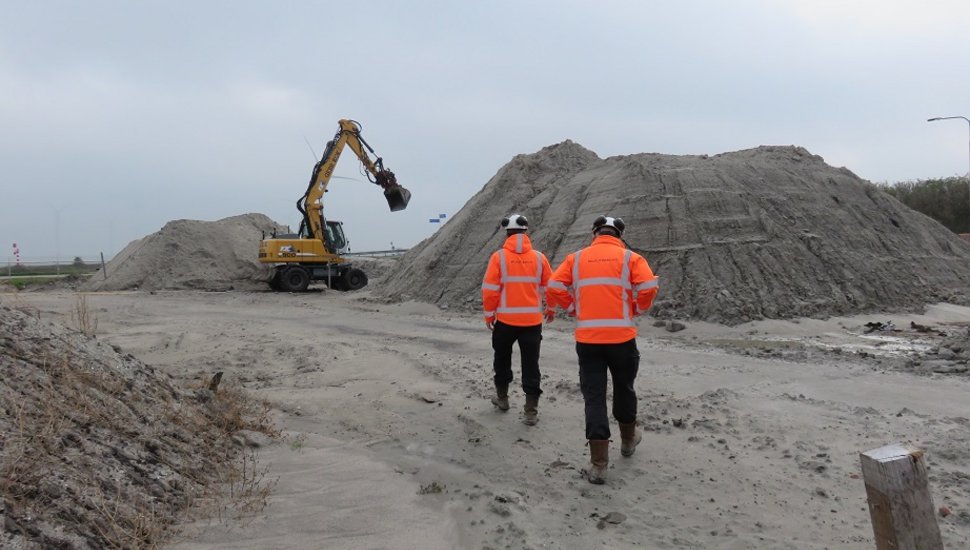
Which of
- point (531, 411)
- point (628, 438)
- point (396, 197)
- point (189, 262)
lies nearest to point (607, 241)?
point (628, 438)

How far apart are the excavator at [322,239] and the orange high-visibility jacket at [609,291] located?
1730cm

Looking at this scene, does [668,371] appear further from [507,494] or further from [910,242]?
[910,242]

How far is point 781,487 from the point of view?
4.36 m

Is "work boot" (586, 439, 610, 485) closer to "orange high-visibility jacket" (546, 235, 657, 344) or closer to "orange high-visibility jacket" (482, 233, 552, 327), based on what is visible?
"orange high-visibility jacket" (546, 235, 657, 344)

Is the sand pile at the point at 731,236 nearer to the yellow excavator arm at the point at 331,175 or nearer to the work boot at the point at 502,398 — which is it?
the yellow excavator arm at the point at 331,175

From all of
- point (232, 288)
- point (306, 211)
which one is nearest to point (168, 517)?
point (306, 211)

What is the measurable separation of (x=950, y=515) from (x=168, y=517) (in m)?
4.60

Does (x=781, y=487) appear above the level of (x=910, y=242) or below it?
below

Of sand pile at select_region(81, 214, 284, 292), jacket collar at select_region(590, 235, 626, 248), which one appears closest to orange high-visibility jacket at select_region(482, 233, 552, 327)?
jacket collar at select_region(590, 235, 626, 248)

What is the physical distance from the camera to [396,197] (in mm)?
21562

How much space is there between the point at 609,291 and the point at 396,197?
17510mm

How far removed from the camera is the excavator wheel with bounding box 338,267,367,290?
22.7 m

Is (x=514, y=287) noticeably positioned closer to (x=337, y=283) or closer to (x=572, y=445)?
(x=572, y=445)

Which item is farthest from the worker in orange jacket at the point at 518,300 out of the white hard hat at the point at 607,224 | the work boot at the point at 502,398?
the white hard hat at the point at 607,224
